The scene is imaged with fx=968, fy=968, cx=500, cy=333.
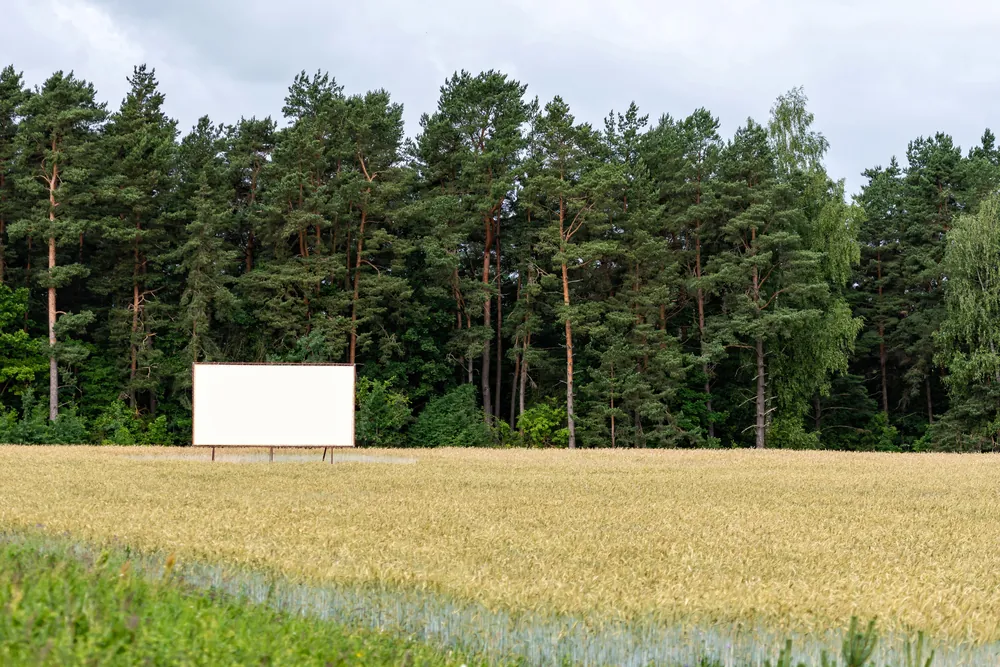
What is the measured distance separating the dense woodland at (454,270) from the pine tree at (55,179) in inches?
5.3

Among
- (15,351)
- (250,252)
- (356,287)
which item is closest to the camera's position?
(15,351)

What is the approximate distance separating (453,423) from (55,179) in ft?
68.8

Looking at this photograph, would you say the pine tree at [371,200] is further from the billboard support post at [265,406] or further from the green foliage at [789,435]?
the green foliage at [789,435]

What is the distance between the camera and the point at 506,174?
47.7 m

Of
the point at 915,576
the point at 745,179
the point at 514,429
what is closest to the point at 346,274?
the point at 514,429

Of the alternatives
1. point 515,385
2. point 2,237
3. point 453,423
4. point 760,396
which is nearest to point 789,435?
point 760,396

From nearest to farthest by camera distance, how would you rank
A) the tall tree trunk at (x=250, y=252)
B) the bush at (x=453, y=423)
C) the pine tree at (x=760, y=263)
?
the bush at (x=453, y=423), the pine tree at (x=760, y=263), the tall tree trunk at (x=250, y=252)

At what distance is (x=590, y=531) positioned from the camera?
1255cm

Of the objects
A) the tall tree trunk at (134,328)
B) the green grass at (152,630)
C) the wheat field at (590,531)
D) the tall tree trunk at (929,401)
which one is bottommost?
the wheat field at (590,531)

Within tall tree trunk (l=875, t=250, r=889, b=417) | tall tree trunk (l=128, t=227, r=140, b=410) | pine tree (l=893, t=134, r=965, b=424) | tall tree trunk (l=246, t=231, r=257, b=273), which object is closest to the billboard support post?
tall tree trunk (l=128, t=227, r=140, b=410)

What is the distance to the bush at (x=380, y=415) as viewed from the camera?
43188 mm

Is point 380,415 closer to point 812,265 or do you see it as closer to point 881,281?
point 812,265

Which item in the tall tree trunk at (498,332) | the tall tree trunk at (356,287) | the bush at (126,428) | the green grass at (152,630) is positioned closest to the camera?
the green grass at (152,630)

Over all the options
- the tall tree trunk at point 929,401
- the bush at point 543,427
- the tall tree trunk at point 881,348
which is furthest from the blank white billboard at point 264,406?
the tall tree trunk at point 881,348
